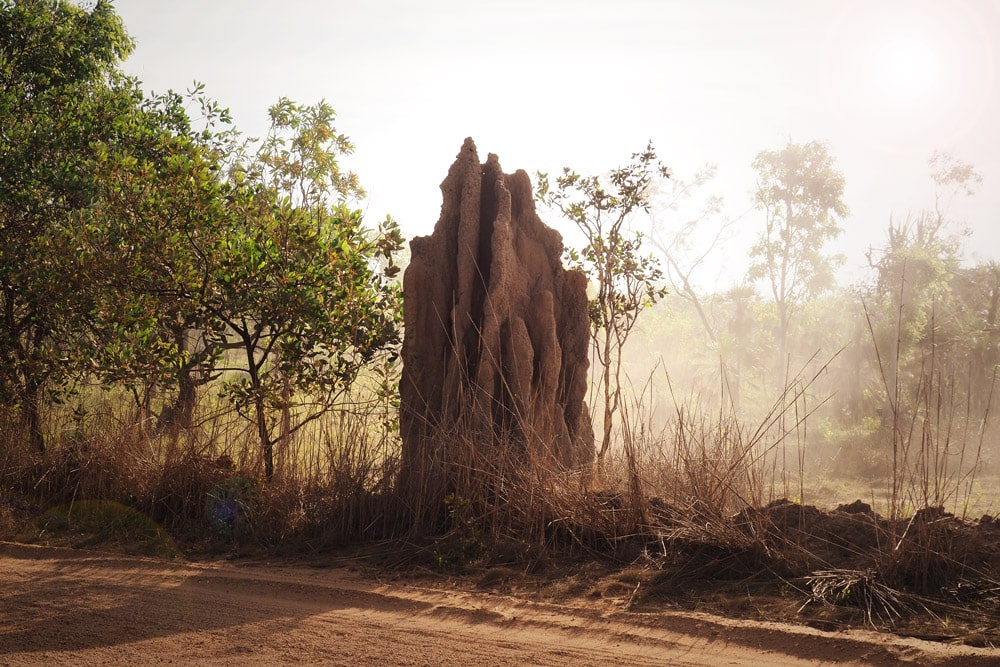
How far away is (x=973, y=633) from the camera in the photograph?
3.86 metres

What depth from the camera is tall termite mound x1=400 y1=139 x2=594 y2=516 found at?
604cm

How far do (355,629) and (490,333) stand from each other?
2.61 metres

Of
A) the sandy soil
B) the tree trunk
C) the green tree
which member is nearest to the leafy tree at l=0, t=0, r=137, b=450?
the tree trunk

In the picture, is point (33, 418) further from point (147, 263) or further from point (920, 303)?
point (920, 303)

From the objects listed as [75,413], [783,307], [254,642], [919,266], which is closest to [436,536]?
[254,642]

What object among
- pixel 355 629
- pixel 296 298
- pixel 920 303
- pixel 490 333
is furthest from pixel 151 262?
pixel 920 303

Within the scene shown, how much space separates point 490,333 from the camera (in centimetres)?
621

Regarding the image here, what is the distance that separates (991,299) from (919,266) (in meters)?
1.52

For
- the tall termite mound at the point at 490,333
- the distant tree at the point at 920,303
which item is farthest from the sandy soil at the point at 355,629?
the distant tree at the point at 920,303

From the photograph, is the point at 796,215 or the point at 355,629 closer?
the point at 355,629

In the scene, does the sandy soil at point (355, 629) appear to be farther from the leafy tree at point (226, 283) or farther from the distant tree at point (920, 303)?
the distant tree at point (920, 303)

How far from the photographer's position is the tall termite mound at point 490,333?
6.04 metres

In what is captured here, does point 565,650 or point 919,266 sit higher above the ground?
point 919,266

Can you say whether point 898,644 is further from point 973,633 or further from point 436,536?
point 436,536
